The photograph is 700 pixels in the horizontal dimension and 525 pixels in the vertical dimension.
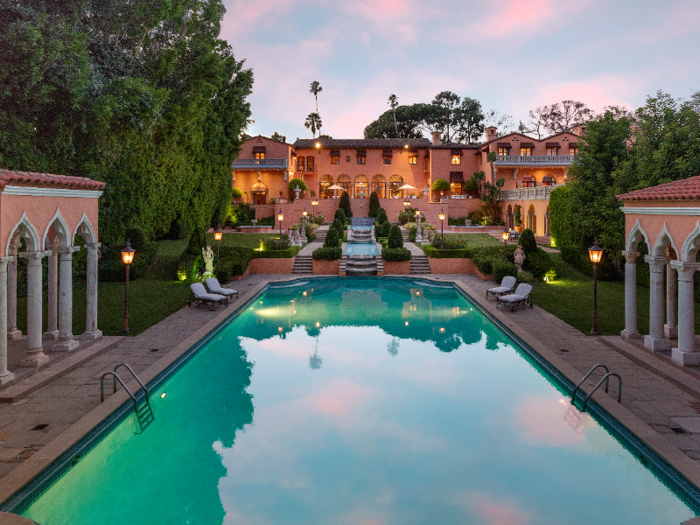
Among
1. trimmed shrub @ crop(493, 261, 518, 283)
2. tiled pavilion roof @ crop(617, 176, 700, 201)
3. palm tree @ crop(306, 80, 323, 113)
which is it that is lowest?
trimmed shrub @ crop(493, 261, 518, 283)

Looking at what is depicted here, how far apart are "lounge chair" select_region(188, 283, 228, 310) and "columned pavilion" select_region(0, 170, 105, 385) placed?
4.53m

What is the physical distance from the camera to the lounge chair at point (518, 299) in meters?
15.9

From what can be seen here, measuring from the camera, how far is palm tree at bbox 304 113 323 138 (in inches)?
2662

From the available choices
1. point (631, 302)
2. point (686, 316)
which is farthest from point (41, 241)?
point (631, 302)

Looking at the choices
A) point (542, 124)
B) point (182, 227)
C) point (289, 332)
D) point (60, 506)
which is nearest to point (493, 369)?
point (289, 332)

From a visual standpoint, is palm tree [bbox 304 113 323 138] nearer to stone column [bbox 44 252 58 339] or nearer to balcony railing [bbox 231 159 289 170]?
balcony railing [bbox 231 159 289 170]

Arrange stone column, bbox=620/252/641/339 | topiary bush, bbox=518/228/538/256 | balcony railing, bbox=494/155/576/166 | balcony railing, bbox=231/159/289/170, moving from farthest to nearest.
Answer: balcony railing, bbox=231/159/289/170
balcony railing, bbox=494/155/576/166
topiary bush, bbox=518/228/538/256
stone column, bbox=620/252/641/339

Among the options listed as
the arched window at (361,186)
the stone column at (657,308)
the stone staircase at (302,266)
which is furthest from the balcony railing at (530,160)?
the stone column at (657,308)

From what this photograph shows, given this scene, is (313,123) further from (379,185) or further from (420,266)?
(420,266)

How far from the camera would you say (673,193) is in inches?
367

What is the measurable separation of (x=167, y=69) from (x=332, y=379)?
643 inches

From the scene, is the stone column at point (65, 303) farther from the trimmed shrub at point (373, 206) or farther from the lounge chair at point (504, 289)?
the trimmed shrub at point (373, 206)

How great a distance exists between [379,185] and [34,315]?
145 ft

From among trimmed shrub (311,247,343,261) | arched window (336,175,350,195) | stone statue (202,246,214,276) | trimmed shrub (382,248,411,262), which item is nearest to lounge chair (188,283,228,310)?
stone statue (202,246,214,276)
